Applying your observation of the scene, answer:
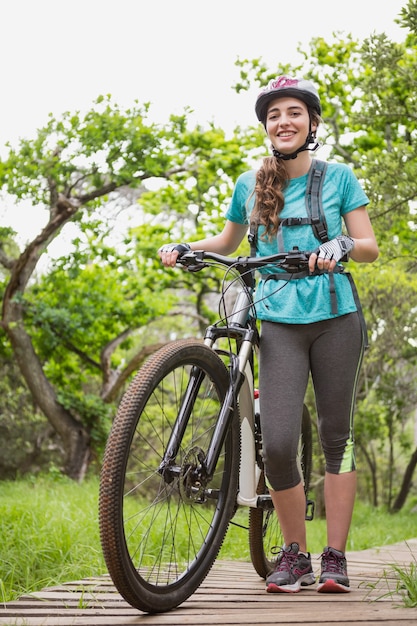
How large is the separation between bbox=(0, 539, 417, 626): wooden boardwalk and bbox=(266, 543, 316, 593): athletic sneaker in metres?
0.05

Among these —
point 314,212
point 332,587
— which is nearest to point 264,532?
point 332,587

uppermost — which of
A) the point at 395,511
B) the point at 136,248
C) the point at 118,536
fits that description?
the point at 136,248

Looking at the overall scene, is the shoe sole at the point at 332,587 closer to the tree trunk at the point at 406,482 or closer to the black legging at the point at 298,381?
the black legging at the point at 298,381

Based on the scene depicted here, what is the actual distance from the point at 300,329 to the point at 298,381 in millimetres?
182

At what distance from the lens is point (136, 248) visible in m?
15.0

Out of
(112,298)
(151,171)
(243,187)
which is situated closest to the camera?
(243,187)

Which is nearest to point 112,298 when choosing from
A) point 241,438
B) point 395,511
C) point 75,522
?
point 395,511

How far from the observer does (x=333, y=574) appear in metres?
2.88

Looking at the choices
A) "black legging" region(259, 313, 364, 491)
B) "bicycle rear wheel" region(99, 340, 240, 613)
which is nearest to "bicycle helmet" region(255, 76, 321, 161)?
"black legging" region(259, 313, 364, 491)

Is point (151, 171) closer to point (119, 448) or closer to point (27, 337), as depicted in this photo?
point (27, 337)

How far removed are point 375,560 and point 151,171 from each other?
10.1m

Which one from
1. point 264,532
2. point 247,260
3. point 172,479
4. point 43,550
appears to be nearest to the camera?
point 172,479

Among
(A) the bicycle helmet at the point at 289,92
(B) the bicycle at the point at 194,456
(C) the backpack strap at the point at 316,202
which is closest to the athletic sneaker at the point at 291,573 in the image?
(B) the bicycle at the point at 194,456

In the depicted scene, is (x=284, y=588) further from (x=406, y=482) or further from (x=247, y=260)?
(x=406, y=482)
